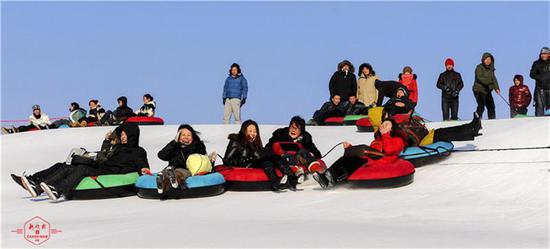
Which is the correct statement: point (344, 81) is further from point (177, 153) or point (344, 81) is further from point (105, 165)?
point (105, 165)

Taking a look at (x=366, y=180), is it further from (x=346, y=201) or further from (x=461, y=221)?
(x=461, y=221)

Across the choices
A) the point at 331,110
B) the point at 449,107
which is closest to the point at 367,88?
the point at 331,110

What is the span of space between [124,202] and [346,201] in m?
2.61

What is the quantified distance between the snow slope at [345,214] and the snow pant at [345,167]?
18cm

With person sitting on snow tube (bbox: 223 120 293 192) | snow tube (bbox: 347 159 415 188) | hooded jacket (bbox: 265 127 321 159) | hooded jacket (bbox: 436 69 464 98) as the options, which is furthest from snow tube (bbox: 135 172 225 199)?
hooded jacket (bbox: 436 69 464 98)

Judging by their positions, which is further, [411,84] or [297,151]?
[411,84]

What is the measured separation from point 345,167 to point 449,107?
27.2ft

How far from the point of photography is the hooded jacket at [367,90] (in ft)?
59.3

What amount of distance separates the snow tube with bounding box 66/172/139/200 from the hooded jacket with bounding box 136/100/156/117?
9.91 metres

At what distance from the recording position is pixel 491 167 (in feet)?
37.0

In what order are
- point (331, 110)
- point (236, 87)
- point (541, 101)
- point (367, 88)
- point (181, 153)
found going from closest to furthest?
point (181, 153)
point (541, 101)
point (367, 88)
point (236, 87)
point (331, 110)

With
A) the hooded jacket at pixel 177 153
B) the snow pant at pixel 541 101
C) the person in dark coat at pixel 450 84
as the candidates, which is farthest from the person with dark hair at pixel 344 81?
the hooded jacket at pixel 177 153

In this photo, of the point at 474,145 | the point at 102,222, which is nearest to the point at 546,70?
the point at 474,145

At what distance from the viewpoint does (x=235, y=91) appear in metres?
18.5
